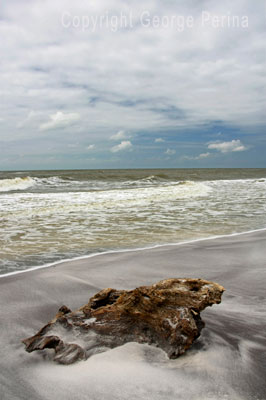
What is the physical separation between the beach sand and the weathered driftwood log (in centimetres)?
6

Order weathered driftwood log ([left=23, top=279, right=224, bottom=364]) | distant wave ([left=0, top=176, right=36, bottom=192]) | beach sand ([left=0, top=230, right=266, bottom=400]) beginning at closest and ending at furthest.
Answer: beach sand ([left=0, top=230, right=266, bottom=400]) → weathered driftwood log ([left=23, top=279, right=224, bottom=364]) → distant wave ([left=0, top=176, right=36, bottom=192])

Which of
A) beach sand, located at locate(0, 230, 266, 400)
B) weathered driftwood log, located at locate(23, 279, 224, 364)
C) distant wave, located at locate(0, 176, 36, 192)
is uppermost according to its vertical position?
distant wave, located at locate(0, 176, 36, 192)

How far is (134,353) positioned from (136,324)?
18 cm

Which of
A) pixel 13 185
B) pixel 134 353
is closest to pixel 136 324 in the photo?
pixel 134 353

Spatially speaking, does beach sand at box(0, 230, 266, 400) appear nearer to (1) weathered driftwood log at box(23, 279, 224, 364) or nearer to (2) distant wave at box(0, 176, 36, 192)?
(1) weathered driftwood log at box(23, 279, 224, 364)

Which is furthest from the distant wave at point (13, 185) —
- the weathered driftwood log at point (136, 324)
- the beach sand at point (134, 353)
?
the weathered driftwood log at point (136, 324)

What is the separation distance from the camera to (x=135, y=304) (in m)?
2.09

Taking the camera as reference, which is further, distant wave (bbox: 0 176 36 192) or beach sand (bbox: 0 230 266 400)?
distant wave (bbox: 0 176 36 192)

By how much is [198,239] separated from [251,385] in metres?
4.15

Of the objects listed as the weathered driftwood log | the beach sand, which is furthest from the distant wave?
the weathered driftwood log

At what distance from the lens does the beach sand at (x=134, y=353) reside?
1665 millimetres

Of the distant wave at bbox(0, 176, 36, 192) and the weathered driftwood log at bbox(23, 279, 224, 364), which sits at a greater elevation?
the distant wave at bbox(0, 176, 36, 192)

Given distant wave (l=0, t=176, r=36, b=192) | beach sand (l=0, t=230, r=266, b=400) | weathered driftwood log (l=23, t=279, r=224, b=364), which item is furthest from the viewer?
distant wave (l=0, t=176, r=36, b=192)

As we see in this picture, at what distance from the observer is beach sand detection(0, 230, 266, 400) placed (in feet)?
5.46
